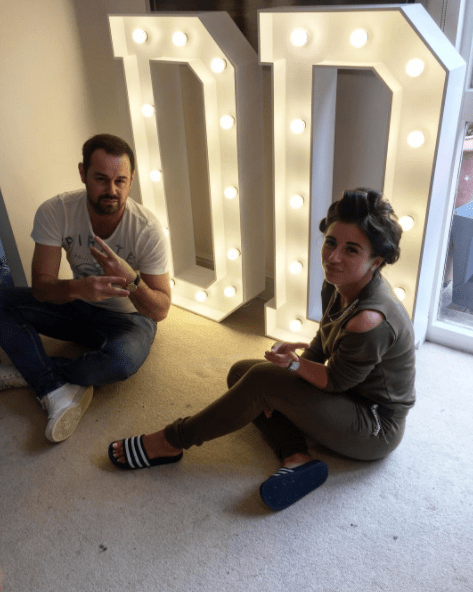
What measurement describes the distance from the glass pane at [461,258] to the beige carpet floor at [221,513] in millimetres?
299

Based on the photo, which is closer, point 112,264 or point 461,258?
point 112,264

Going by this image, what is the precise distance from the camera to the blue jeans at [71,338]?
5.90 feet

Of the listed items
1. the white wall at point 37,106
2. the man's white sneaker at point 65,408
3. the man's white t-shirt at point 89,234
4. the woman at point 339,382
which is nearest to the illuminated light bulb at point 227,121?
the man's white t-shirt at point 89,234

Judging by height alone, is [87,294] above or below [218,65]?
below

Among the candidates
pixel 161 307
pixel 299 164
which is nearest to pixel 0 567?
pixel 161 307

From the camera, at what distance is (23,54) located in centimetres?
216

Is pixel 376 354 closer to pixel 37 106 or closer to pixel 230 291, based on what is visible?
pixel 230 291

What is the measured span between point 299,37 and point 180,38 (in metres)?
0.46

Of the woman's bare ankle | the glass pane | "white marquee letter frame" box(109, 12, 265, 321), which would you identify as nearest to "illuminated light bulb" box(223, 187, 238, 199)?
"white marquee letter frame" box(109, 12, 265, 321)

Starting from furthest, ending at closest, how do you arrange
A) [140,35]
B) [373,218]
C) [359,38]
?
1. [140,35]
2. [359,38]
3. [373,218]

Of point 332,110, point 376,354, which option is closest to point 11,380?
point 376,354

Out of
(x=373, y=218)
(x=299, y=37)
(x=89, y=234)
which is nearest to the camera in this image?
(x=373, y=218)

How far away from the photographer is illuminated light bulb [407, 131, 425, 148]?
154 centimetres

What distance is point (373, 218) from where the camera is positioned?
129cm
